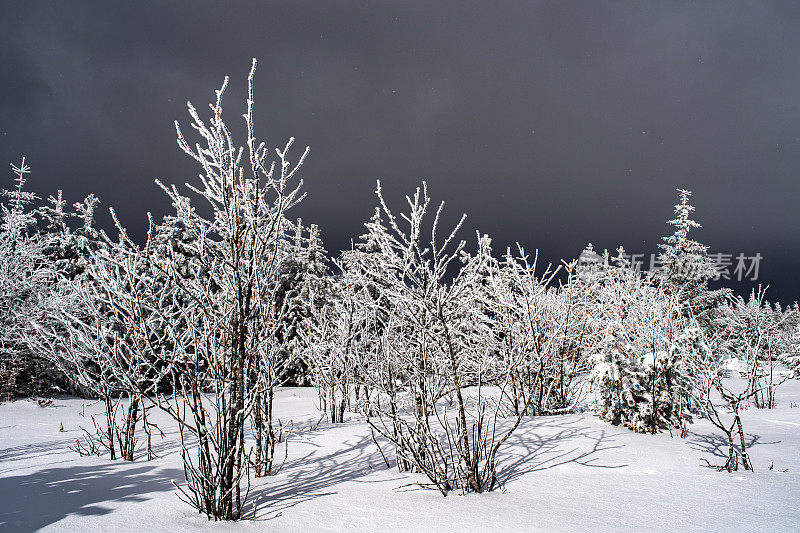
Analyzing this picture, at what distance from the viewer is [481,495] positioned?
432cm

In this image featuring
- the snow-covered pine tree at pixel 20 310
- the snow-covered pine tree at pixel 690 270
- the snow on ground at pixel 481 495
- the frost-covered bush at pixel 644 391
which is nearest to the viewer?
the snow on ground at pixel 481 495

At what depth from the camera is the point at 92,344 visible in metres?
4.48

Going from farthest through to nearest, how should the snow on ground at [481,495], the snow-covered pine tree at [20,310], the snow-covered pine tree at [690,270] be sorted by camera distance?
the snow-covered pine tree at [690,270] < the snow-covered pine tree at [20,310] < the snow on ground at [481,495]

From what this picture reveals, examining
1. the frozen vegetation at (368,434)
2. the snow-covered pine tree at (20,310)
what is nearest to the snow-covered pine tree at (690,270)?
the frozen vegetation at (368,434)

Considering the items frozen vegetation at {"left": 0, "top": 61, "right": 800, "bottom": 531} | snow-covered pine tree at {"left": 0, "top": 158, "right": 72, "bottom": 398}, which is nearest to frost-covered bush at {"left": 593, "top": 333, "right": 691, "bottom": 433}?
frozen vegetation at {"left": 0, "top": 61, "right": 800, "bottom": 531}

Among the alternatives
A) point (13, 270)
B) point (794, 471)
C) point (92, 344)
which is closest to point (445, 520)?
point (92, 344)

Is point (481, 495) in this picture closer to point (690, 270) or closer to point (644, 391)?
point (644, 391)

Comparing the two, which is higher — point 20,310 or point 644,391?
point 20,310

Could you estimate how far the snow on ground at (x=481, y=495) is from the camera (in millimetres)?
3504

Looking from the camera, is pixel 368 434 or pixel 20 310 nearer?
pixel 368 434

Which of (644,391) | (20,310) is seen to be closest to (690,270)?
(644,391)

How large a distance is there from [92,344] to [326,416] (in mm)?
8314

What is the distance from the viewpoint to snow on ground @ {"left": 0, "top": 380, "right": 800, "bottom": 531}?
3.50 meters

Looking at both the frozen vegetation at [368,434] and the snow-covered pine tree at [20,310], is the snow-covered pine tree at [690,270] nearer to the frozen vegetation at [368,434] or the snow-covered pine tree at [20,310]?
the frozen vegetation at [368,434]
